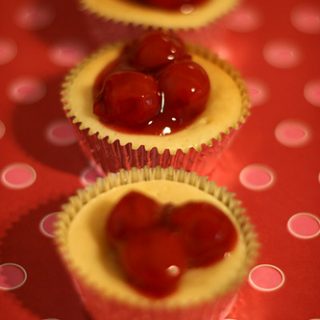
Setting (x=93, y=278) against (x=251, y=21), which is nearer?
(x=93, y=278)

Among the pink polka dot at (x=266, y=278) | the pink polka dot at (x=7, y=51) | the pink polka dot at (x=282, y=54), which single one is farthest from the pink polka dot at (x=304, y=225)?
the pink polka dot at (x=7, y=51)

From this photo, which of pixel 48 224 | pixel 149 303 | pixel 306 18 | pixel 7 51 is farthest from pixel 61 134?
pixel 306 18

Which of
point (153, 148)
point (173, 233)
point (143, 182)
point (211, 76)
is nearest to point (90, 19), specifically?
point (211, 76)

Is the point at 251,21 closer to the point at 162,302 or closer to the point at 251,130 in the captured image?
the point at 251,130

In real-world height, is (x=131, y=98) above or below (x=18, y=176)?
above

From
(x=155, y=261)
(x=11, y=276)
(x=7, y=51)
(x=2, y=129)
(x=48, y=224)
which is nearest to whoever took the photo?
(x=155, y=261)

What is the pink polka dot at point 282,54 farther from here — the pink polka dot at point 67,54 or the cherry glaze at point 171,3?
the pink polka dot at point 67,54

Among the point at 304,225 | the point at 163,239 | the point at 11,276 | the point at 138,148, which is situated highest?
the point at 163,239

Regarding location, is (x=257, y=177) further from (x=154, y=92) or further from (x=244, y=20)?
(x=244, y=20)
